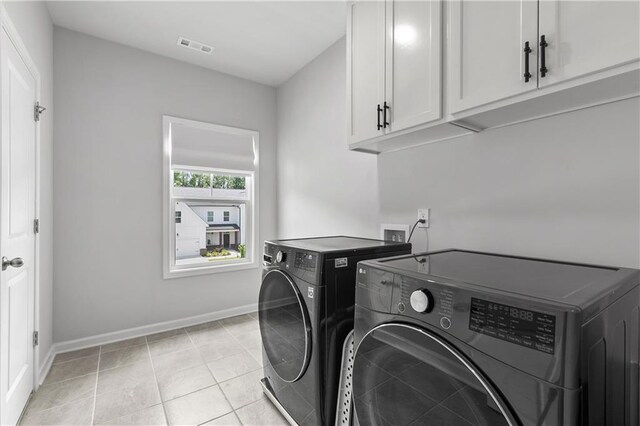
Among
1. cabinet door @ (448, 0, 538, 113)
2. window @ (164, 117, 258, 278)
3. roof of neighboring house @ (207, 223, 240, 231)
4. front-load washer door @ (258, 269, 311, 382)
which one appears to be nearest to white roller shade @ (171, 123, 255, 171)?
window @ (164, 117, 258, 278)

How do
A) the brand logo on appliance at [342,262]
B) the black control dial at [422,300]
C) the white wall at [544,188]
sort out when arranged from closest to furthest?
1. the black control dial at [422,300]
2. the white wall at [544,188]
3. the brand logo on appliance at [342,262]

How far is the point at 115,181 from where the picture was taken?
275 centimetres

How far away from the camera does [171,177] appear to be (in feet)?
9.91

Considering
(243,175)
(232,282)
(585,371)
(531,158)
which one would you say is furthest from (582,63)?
(232,282)

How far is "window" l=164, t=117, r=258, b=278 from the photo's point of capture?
3.04 meters

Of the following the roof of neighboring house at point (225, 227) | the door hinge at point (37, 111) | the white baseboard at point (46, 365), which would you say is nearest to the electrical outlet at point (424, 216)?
the roof of neighboring house at point (225, 227)

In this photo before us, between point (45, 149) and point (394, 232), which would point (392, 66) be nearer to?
point (394, 232)

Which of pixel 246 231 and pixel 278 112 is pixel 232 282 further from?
pixel 278 112

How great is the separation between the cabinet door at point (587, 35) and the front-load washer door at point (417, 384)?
931 mm

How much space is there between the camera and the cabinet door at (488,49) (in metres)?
1.07

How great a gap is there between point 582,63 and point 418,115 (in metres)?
0.61

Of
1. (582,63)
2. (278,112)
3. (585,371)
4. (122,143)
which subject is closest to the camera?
(585,371)

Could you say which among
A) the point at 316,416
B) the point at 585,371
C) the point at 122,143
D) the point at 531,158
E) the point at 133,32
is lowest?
the point at 316,416

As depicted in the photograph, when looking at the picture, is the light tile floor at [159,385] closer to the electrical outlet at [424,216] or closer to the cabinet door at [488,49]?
the electrical outlet at [424,216]
